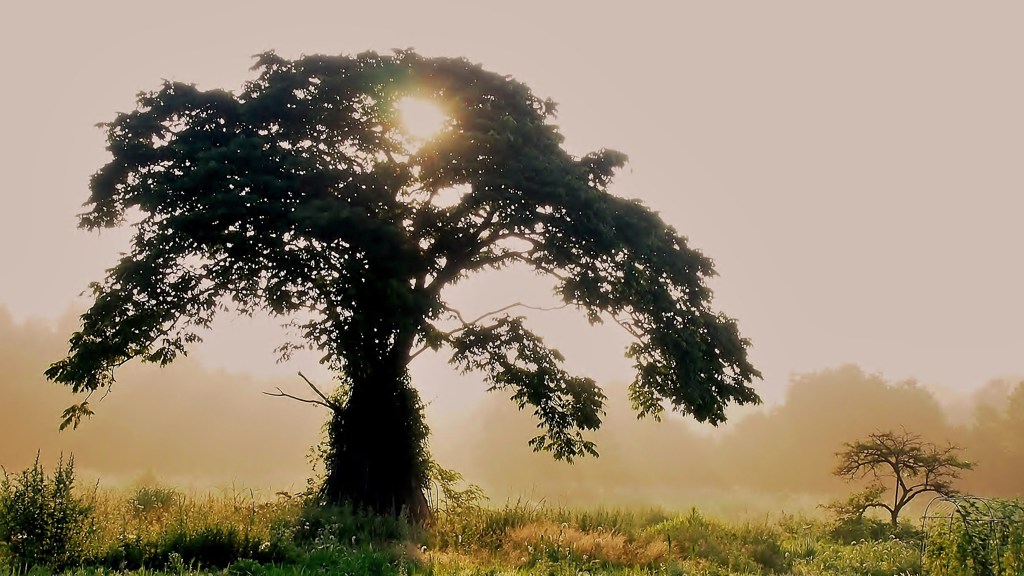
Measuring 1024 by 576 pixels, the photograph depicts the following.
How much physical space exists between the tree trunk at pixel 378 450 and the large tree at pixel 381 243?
46mm

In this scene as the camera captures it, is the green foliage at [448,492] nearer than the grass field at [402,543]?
No

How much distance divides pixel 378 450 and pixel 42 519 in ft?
30.1

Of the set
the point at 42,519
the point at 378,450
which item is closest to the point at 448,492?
the point at 378,450

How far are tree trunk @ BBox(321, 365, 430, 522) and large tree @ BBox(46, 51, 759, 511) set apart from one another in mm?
46

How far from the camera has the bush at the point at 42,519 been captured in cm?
895

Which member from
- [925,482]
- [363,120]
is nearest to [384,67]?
[363,120]

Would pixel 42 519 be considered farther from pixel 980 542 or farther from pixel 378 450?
pixel 980 542

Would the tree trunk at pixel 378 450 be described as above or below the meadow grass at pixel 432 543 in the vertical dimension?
above

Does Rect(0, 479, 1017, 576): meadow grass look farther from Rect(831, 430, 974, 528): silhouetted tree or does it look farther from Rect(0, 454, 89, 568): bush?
Rect(831, 430, 974, 528): silhouetted tree

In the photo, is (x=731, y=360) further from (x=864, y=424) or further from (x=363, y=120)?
(x=864, y=424)

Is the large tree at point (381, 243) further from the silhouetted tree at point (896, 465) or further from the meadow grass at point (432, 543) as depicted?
the silhouetted tree at point (896, 465)

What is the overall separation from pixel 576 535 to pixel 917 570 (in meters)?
6.17

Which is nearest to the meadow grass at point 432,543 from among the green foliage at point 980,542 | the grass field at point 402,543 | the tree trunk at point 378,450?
the grass field at point 402,543

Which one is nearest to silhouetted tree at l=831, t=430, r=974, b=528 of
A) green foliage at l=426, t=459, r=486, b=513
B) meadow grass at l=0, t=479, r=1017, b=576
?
meadow grass at l=0, t=479, r=1017, b=576
